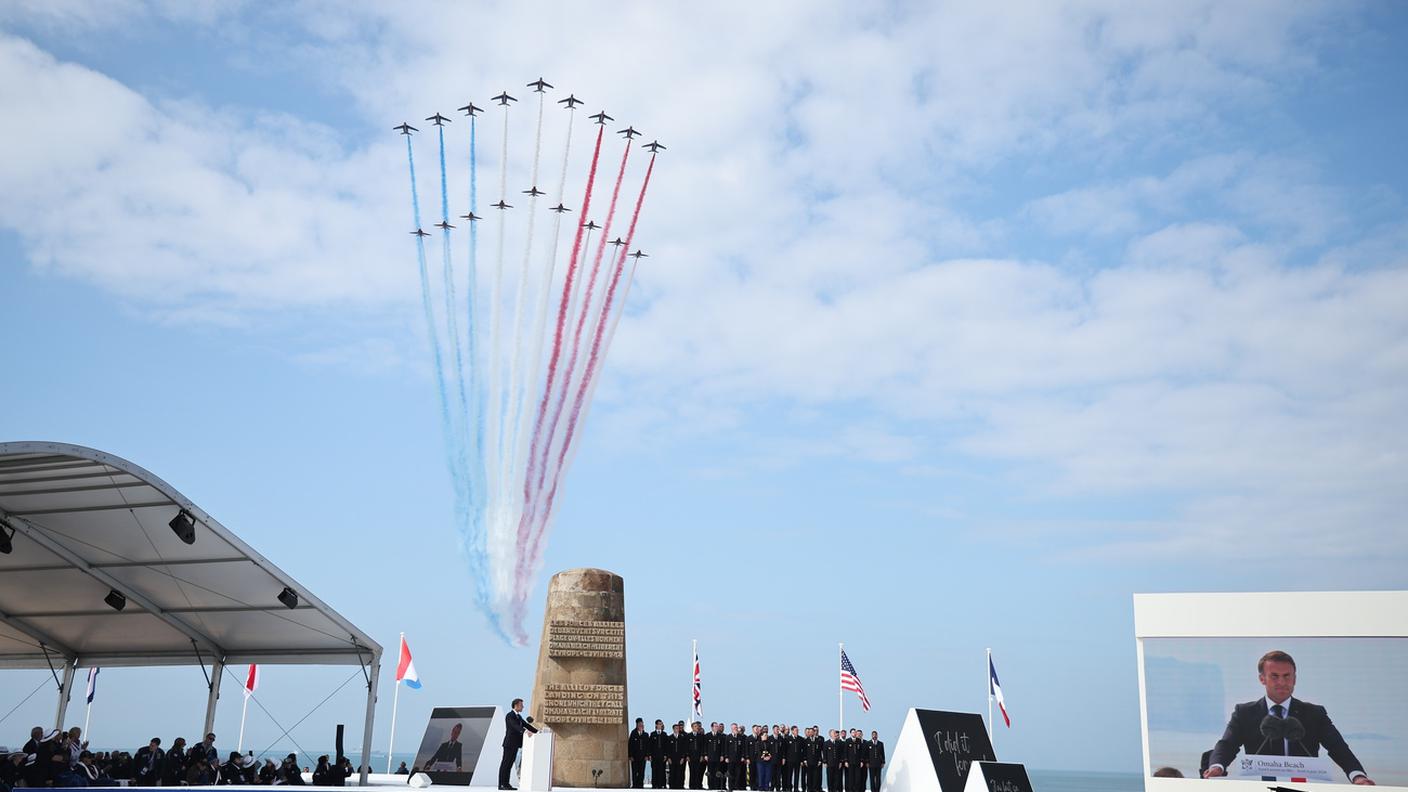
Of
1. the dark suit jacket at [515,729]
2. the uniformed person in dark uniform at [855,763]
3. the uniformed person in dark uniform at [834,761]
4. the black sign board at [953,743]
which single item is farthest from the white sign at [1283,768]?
the dark suit jacket at [515,729]

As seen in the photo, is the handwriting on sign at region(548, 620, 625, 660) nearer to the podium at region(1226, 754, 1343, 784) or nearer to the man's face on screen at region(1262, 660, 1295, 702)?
the podium at region(1226, 754, 1343, 784)

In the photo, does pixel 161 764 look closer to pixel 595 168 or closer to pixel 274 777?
pixel 274 777

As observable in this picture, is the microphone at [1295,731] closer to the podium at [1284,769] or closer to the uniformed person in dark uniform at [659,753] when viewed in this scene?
the podium at [1284,769]

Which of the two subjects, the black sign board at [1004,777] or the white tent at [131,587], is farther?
the white tent at [131,587]

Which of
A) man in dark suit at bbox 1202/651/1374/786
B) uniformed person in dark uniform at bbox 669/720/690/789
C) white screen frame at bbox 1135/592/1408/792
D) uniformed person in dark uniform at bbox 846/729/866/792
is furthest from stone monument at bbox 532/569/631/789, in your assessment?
man in dark suit at bbox 1202/651/1374/786

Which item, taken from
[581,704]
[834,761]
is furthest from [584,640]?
[834,761]

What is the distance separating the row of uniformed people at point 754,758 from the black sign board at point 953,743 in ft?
8.30

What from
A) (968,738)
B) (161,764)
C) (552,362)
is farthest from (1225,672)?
(161,764)

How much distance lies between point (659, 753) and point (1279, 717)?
46.0 ft

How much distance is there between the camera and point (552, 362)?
32.6 meters

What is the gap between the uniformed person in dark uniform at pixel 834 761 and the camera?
24.7 meters

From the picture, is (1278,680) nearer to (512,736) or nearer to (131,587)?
(512,736)

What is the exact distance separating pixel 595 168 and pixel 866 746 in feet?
61.9

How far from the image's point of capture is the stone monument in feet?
72.6
